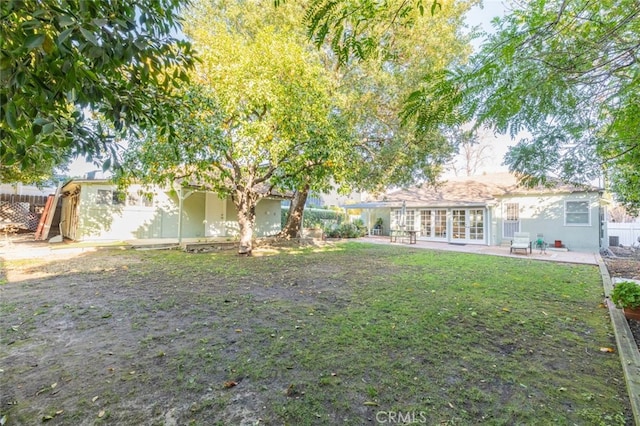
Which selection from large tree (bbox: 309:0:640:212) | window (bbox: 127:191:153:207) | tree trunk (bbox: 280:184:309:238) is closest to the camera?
large tree (bbox: 309:0:640:212)

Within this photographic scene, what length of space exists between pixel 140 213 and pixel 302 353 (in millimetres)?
12966

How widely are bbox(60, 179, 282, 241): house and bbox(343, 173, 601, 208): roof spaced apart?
917 cm

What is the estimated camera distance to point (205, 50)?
7789 millimetres

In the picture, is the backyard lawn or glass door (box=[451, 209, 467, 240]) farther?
glass door (box=[451, 209, 467, 240])

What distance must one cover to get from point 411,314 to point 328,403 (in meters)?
2.43

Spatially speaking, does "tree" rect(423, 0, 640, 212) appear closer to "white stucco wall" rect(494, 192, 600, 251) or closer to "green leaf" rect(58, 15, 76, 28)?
"green leaf" rect(58, 15, 76, 28)

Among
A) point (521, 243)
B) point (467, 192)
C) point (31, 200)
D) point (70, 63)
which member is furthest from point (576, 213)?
point (31, 200)

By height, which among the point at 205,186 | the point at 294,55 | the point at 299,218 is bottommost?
the point at 299,218

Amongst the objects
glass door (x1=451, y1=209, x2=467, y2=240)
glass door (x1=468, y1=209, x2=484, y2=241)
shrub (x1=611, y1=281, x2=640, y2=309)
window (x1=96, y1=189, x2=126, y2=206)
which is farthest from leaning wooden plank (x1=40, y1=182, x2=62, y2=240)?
glass door (x1=468, y1=209, x2=484, y2=241)

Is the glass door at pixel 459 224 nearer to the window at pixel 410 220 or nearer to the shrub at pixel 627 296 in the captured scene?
the window at pixel 410 220

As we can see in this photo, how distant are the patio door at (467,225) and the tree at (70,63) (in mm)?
16418

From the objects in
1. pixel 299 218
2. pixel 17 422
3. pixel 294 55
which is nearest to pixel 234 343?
pixel 17 422

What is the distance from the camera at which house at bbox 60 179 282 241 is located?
12.0 meters

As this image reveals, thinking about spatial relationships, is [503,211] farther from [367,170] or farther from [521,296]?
[521,296]
